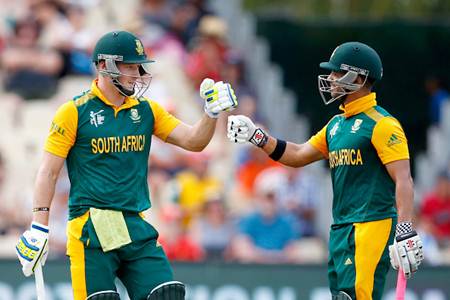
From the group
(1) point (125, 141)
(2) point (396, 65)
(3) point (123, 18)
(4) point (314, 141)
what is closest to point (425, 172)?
(2) point (396, 65)

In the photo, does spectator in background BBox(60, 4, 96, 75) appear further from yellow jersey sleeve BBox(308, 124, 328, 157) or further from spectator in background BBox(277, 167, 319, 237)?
yellow jersey sleeve BBox(308, 124, 328, 157)

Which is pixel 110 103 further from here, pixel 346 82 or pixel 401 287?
pixel 401 287

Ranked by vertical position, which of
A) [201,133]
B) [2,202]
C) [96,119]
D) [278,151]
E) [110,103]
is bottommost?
[2,202]

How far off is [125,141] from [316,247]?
18.2 ft

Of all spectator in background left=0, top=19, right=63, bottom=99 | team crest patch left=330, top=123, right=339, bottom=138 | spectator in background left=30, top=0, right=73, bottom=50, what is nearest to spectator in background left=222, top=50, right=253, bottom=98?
spectator in background left=30, top=0, right=73, bottom=50

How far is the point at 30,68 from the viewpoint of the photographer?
48.1ft

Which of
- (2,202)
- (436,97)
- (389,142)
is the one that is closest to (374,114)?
(389,142)

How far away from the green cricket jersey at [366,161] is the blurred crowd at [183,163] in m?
4.45

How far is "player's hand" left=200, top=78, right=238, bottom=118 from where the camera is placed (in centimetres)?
870

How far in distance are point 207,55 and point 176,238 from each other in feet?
9.34

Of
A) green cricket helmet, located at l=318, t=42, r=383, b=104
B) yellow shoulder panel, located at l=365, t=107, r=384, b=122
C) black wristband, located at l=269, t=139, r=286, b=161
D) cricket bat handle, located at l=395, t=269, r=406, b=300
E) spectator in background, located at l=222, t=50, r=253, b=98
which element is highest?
spectator in background, located at l=222, t=50, r=253, b=98

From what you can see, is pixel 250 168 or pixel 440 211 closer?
pixel 250 168

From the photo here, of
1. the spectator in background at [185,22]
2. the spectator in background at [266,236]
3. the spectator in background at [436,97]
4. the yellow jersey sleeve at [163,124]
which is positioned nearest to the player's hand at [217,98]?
the yellow jersey sleeve at [163,124]

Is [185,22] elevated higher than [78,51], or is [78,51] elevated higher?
[185,22]
